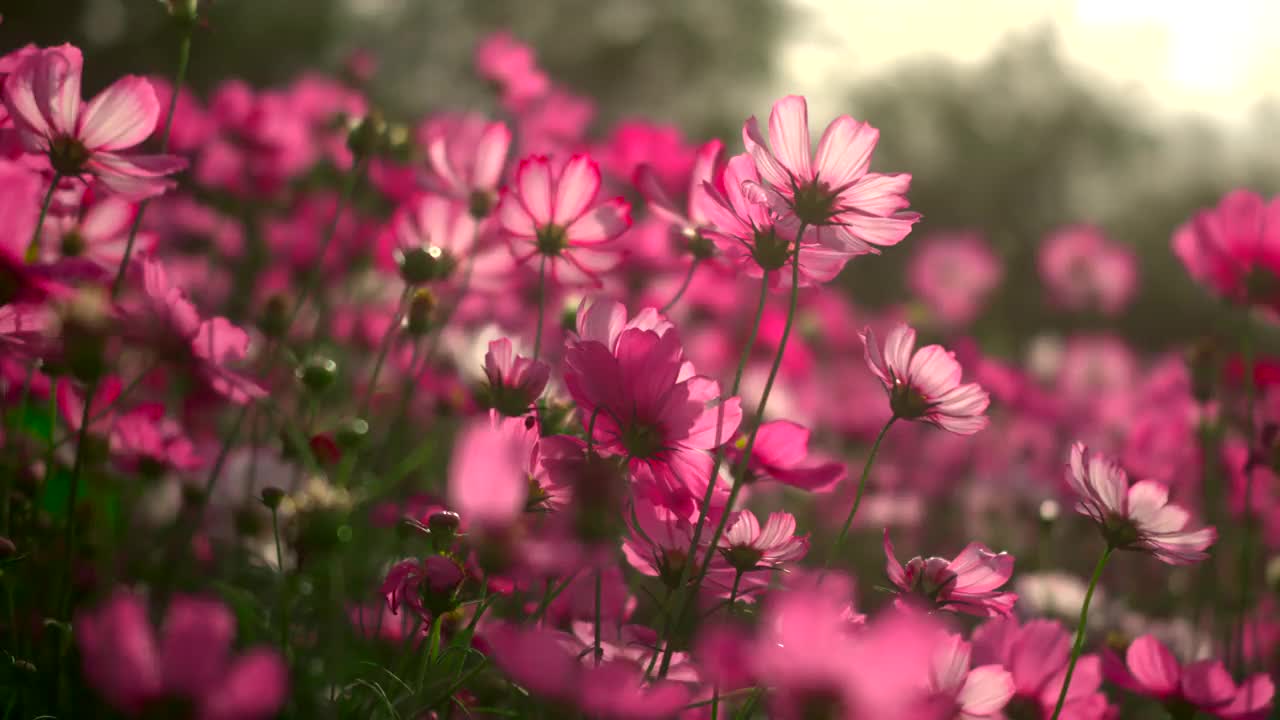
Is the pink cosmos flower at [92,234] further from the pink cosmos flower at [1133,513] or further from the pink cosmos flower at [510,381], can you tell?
the pink cosmos flower at [1133,513]

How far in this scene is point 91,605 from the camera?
2.34 ft

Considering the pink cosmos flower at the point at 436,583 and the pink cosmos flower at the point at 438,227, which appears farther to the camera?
the pink cosmos flower at the point at 438,227

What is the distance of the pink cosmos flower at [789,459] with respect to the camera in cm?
64

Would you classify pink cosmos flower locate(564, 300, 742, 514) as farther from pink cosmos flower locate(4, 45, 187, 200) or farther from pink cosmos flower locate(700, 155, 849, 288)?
pink cosmos flower locate(4, 45, 187, 200)

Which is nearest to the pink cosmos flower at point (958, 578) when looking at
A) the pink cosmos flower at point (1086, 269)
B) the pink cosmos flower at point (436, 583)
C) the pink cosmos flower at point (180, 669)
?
the pink cosmos flower at point (436, 583)

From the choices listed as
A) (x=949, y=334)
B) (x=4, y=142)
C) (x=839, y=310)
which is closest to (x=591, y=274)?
(x=4, y=142)

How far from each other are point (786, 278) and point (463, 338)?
748mm

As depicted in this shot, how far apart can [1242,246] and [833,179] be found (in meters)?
0.65

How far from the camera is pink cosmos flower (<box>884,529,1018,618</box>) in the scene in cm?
59

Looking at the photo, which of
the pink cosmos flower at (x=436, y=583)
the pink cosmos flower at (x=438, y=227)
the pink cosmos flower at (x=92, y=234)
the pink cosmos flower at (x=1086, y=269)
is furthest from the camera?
the pink cosmos flower at (x=1086, y=269)

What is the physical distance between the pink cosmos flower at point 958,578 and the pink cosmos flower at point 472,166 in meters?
0.47

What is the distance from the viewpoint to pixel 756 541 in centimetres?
61

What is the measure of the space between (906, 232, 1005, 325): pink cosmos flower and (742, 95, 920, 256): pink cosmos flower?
2.03 metres

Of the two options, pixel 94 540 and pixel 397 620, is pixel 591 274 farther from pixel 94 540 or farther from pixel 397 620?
pixel 94 540
